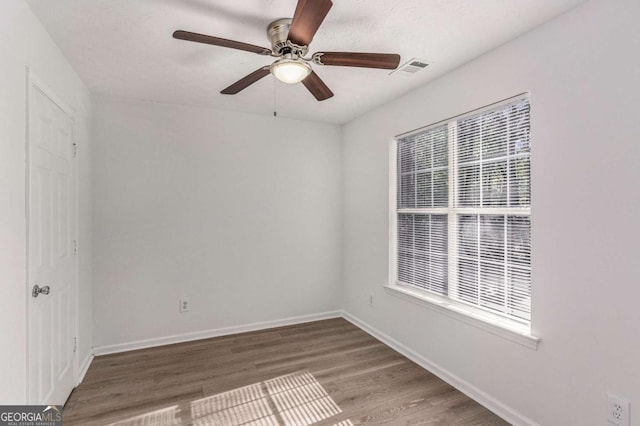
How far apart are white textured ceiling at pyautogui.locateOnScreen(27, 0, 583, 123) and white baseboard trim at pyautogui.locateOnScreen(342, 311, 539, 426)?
8.02 ft

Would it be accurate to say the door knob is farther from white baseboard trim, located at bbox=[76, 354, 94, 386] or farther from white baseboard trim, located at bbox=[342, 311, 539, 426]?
white baseboard trim, located at bbox=[342, 311, 539, 426]

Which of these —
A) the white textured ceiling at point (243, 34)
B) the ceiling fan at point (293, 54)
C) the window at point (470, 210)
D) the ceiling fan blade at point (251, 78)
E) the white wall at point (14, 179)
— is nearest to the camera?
the white wall at point (14, 179)

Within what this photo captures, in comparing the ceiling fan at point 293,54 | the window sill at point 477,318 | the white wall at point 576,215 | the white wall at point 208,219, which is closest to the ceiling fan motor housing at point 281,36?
the ceiling fan at point 293,54

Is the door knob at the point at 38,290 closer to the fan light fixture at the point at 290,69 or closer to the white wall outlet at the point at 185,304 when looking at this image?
the white wall outlet at the point at 185,304

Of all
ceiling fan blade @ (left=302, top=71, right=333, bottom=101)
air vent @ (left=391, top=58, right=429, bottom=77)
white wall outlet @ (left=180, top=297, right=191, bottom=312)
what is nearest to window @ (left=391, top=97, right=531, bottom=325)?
air vent @ (left=391, top=58, right=429, bottom=77)

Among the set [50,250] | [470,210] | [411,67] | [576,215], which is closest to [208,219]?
[50,250]

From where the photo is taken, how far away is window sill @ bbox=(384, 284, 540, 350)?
2.00 metres

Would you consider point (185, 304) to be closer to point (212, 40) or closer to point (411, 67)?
point (212, 40)

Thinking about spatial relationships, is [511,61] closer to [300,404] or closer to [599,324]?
[599,324]

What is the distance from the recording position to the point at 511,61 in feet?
6.88

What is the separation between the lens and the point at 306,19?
1.45m

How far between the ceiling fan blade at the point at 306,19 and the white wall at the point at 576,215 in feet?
4.67

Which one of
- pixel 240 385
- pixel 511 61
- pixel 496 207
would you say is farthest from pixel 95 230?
pixel 511 61

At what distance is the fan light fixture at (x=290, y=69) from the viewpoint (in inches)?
69.1
